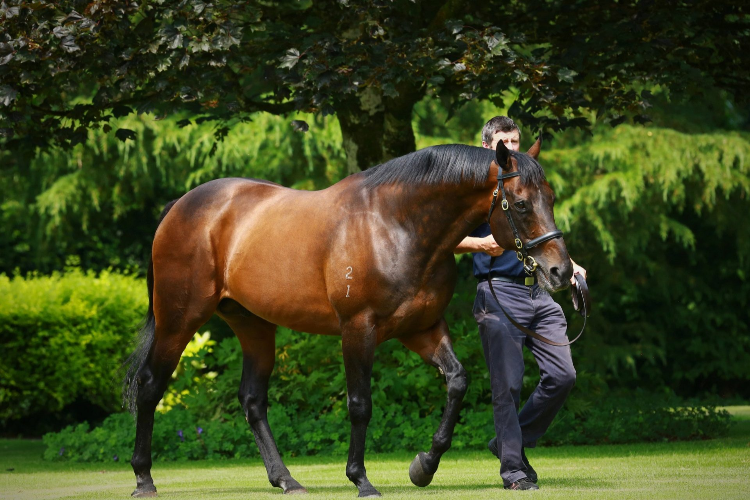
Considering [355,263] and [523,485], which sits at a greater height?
[355,263]

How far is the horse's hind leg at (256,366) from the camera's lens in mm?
6621

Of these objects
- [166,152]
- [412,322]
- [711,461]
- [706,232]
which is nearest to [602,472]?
[711,461]

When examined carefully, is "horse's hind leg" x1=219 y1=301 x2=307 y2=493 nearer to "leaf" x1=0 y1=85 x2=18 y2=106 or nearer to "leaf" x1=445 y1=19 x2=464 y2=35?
"leaf" x1=0 y1=85 x2=18 y2=106

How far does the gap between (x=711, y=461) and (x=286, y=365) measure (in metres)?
4.73

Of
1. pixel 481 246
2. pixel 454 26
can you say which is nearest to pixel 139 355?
pixel 481 246

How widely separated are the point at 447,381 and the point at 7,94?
4258mm

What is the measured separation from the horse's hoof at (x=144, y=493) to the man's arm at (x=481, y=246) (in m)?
2.51

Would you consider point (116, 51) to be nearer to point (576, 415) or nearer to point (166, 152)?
point (576, 415)

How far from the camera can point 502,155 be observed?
5246mm

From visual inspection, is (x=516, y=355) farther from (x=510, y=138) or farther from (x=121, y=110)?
(x=121, y=110)

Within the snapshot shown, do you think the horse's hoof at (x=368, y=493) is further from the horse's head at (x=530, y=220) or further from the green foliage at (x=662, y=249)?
the green foliage at (x=662, y=249)

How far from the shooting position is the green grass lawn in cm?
556

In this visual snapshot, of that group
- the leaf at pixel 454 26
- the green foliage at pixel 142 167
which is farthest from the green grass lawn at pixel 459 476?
the green foliage at pixel 142 167

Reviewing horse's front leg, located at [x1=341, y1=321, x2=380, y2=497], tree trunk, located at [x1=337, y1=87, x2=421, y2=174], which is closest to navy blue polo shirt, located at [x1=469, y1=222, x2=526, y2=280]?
horse's front leg, located at [x1=341, y1=321, x2=380, y2=497]
